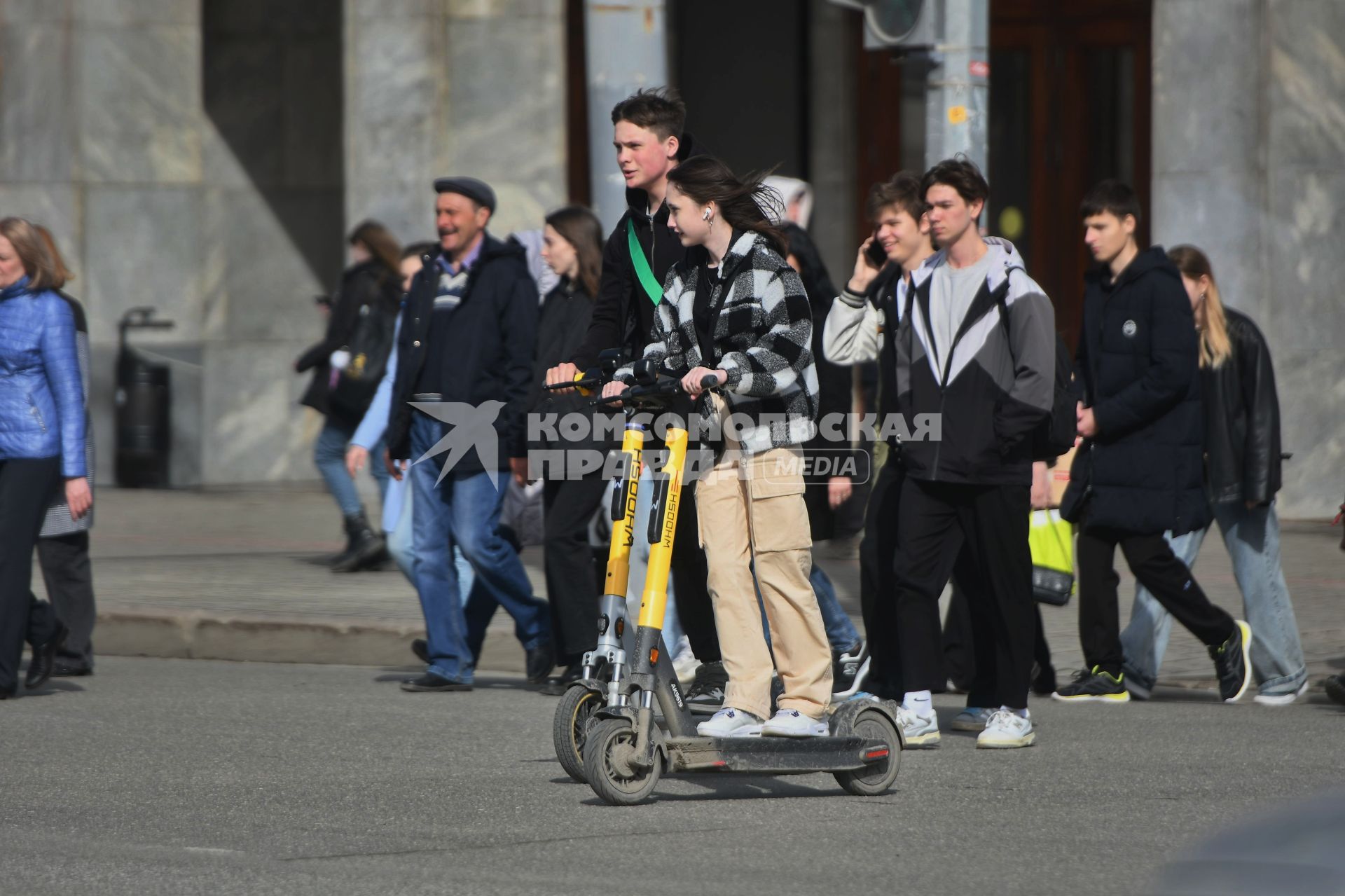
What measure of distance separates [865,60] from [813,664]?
11.9 metres

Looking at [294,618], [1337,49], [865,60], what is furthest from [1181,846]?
[865,60]

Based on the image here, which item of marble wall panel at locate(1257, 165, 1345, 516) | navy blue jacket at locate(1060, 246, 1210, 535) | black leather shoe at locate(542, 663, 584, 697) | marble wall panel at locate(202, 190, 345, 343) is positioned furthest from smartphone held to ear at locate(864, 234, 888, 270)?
marble wall panel at locate(202, 190, 345, 343)

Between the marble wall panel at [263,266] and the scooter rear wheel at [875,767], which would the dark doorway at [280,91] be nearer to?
the marble wall panel at [263,266]

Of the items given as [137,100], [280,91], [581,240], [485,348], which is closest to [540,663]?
[485,348]

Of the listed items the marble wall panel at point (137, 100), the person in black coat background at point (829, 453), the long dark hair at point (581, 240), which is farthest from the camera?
the marble wall panel at point (137, 100)

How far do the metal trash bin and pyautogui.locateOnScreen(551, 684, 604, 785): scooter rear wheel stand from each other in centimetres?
1112

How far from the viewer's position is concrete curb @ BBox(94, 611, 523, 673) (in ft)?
30.6

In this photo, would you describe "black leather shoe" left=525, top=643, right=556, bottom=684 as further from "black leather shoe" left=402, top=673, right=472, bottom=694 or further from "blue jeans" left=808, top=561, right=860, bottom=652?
"blue jeans" left=808, top=561, right=860, bottom=652

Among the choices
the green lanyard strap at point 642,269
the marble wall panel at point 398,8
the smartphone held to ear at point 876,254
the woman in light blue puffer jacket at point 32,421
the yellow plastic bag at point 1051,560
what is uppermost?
the marble wall panel at point 398,8

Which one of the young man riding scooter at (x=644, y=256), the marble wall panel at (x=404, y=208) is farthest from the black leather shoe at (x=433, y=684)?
the marble wall panel at (x=404, y=208)

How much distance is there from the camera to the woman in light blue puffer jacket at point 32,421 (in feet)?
26.5

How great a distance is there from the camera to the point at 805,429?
6098 mm

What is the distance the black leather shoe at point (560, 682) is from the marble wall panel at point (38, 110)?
9.32 meters

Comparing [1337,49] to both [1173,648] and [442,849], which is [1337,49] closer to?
[1173,648]
